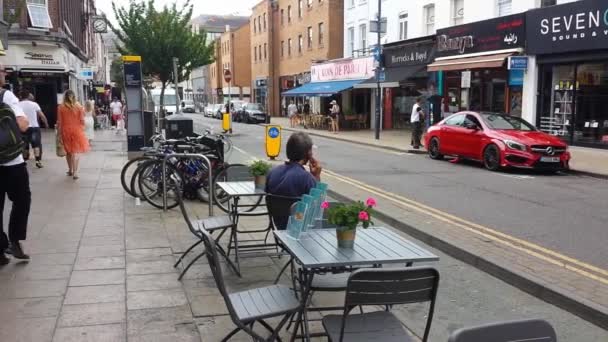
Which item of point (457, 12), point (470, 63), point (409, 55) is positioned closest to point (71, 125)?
point (470, 63)

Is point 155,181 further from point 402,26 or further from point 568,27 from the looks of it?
point 402,26

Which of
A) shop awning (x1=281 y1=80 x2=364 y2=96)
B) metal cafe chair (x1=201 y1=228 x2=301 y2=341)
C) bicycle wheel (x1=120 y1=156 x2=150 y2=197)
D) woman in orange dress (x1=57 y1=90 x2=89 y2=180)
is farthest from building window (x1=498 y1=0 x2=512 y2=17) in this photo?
metal cafe chair (x1=201 y1=228 x2=301 y2=341)

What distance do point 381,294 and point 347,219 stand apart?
2.90 feet

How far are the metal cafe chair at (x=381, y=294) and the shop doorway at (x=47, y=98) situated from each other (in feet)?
95.9

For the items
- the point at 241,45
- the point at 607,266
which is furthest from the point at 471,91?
the point at 241,45

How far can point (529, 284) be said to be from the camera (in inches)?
215

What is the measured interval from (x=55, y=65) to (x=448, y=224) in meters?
24.0

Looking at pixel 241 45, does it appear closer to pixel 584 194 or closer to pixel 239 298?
pixel 584 194

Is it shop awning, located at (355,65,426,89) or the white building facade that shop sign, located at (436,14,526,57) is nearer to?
the white building facade

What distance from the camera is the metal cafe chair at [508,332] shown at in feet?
6.86

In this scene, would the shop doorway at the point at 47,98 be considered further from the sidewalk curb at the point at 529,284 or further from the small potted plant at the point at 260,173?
the sidewalk curb at the point at 529,284

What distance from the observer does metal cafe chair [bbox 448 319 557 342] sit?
6.86 ft

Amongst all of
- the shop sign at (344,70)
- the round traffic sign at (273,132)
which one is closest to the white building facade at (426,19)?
the shop sign at (344,70)

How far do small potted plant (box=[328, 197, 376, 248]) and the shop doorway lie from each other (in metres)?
28.5
